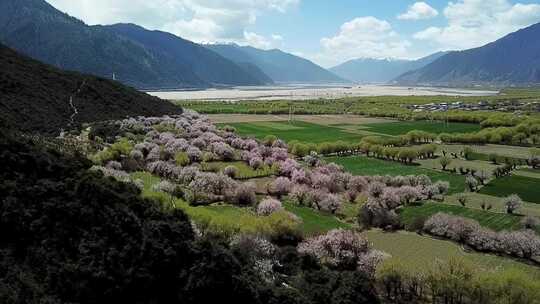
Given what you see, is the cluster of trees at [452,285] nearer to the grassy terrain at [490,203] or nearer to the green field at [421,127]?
the grassy terrain at [490,203]

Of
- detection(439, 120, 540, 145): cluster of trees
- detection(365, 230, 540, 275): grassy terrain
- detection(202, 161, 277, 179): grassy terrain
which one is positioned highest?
detection(439, 120, 540, 145): cluster of trees

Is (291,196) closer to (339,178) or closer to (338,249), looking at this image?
(339,178)

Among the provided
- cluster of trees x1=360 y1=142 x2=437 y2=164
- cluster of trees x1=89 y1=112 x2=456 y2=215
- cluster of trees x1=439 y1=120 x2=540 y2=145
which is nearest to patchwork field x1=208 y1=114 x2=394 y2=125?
cluster of trees x1=439 y1=120 x2=540 y2=145

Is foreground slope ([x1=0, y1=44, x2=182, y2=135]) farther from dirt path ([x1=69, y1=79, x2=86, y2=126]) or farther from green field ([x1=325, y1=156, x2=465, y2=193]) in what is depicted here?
green field ([x1=325, y1=156, x2=465, y2=193])

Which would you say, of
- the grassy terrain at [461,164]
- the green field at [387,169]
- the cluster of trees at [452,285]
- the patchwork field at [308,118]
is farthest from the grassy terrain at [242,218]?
the patchwork field at [308,118]

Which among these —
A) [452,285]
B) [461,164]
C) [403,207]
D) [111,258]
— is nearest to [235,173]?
[403,207]

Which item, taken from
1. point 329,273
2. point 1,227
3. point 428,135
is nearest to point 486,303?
point 329,273
